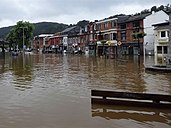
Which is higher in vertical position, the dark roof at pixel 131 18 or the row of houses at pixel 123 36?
the dark roof at pixel 131 18

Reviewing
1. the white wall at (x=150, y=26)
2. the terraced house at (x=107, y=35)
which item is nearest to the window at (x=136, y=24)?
the white wall at (x=150, y=26)

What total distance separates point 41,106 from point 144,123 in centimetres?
454

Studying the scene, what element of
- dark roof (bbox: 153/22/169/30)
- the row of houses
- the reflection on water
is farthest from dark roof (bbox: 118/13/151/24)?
the reflection on water

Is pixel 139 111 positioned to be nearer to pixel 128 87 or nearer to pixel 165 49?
pixel 128 87

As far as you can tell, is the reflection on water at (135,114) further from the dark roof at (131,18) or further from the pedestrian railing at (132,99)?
the dark roof at (131,18)

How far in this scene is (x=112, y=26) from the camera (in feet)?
272

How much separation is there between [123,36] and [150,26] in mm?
10257

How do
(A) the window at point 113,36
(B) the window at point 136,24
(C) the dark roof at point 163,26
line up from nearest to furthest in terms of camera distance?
(C) the dark roof at point 163,26 < (B) the window at point 136,24 < (A) the window at point 113,36

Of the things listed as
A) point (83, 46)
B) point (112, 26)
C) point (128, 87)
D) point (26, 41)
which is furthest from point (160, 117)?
point (26, 41)

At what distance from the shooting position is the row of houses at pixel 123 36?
6178 cm

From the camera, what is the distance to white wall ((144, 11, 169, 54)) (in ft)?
226

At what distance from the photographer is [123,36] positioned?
78.9 m

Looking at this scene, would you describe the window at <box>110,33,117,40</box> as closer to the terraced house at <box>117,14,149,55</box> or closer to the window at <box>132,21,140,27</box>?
the terraced house at <box>117,14,149,55</box>

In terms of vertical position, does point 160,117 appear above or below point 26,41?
below
